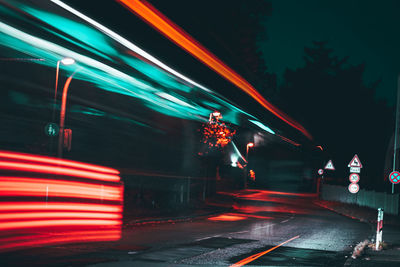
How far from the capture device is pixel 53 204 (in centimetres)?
1164

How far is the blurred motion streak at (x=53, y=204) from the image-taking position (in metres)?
9.99

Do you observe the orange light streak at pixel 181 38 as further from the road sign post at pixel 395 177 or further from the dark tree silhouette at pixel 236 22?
the dark tree silhouette at pixel 236 22

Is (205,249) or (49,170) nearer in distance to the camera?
(205,249)

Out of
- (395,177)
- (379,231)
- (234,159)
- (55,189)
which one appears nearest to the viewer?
(55,189)

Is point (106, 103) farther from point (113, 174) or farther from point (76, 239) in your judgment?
point (76, 239)

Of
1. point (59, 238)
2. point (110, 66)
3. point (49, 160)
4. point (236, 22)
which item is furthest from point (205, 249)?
point (236, 22)

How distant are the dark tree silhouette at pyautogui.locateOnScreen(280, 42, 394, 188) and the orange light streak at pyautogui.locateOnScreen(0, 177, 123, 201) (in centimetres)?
4709

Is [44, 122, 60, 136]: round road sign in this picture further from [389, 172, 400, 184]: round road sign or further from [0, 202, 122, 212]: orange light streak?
[389, 172, 400, 184]: round road sign

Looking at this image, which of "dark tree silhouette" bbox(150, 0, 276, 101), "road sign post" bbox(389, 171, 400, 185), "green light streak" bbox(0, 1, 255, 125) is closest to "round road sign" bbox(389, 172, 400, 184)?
"road sign post" bbox(389, 171, 400, 185)

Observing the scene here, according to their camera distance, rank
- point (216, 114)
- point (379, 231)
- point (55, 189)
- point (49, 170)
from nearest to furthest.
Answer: point (55, 189)
point (49, 170)
point (379, 231)
point (216, 114)

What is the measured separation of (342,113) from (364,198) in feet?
115

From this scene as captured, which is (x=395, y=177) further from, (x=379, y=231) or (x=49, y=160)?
(x=49, y=160)

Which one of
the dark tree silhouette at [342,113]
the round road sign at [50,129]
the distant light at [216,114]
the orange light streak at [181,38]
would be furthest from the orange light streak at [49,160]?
the dark tree silhouette at [342,113]

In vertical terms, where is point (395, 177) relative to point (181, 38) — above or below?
below
